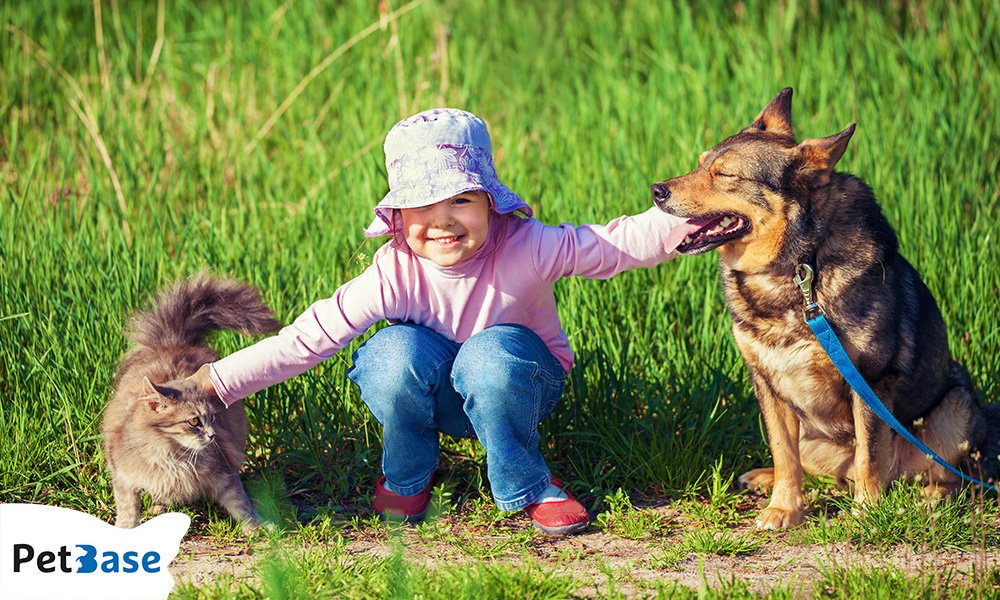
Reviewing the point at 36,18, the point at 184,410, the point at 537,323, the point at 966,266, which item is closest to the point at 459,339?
the point at 537,323

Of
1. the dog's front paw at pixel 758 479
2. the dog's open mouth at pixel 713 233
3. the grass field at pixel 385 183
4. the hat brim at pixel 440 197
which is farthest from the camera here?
the grass field at pixel 385 183

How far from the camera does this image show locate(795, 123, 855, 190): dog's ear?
2736 millimetres

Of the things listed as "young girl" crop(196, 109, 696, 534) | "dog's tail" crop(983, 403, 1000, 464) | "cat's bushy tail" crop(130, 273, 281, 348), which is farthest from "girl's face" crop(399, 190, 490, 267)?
"dog's tail" crop(983, 403, 1000, 464)

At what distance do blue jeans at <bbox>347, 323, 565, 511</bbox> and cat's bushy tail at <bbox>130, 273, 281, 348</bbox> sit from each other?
468mm

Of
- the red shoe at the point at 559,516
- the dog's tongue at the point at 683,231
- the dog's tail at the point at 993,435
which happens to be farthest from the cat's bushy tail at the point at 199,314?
the dog's tail at the point at 993,435

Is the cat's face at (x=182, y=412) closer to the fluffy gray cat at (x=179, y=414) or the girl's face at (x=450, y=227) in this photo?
the fluffy gray cat at (x=179, y=414)

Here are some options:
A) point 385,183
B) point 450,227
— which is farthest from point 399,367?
point 385,183

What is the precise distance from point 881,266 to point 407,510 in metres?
1.92

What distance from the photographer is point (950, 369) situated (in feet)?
10.5

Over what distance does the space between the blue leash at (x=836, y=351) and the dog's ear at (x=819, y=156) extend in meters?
0.30

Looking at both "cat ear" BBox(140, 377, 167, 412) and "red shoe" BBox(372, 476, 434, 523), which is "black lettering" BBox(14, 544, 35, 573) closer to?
"cat ear" BBox(140, 377, 167, 412)

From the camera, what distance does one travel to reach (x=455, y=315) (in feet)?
9.89

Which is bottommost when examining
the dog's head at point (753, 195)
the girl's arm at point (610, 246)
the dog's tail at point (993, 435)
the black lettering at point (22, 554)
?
the black lettering at point (22, 554)

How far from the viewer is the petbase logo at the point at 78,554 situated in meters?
2.60
